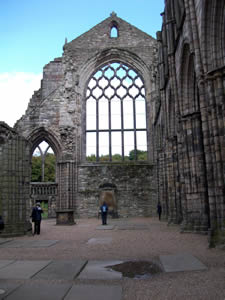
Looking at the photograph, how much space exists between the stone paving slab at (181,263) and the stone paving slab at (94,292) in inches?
49.7

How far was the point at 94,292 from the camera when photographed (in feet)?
10.8

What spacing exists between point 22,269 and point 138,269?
1886 mm

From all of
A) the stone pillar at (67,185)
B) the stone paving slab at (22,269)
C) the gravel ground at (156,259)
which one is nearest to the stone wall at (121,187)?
the stone pillar at (67,185)

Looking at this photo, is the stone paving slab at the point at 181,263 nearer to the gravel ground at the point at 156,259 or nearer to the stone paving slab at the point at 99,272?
the gravel ground at the point at 156,259

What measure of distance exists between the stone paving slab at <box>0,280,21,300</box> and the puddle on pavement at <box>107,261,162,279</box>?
1.58 meters

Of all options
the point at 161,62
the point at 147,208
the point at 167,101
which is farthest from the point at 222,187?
the point at 147,208

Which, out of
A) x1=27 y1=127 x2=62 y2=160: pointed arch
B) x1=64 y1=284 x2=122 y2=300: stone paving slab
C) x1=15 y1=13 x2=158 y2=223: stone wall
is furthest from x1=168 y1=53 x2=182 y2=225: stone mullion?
x1=27 y1=127 x2=62 y2=160: pointed arch

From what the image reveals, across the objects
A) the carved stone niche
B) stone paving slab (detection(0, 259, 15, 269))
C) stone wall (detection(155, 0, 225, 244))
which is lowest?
stone paving slab (detection(0, 259, 15, 269))

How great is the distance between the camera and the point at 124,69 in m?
23.7

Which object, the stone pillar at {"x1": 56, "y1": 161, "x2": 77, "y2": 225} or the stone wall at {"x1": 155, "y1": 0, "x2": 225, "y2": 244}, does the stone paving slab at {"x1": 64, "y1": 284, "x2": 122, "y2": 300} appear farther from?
the stone pillar at {"x1": 56, "y1": 161, "x2": 77, "y2": 225}

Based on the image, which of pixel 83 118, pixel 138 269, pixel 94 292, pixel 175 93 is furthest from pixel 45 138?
pixel 94 292

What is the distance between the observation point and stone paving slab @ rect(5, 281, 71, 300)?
3105 millimetres

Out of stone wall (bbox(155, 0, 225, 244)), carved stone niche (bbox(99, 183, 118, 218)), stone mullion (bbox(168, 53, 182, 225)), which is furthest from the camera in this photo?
carved stone niche (bbox(99, 183, 118, 218))

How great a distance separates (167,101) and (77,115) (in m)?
9.25
